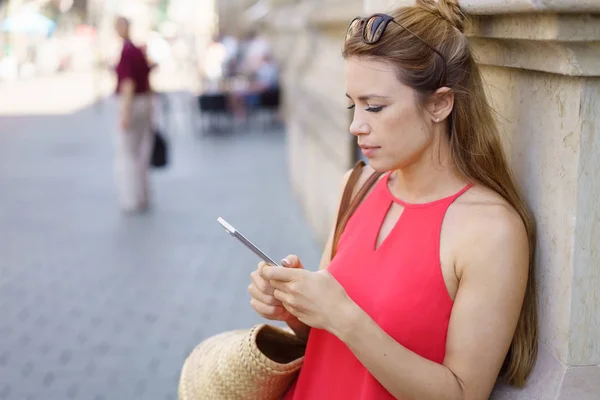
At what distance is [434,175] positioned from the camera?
6.35 feet

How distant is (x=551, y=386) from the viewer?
1.78 m

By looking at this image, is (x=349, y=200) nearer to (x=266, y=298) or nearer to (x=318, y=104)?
(x=266, y=298)

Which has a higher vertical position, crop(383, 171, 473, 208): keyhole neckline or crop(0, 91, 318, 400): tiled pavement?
crop(383, 171, 473, 208): keyhole neckline

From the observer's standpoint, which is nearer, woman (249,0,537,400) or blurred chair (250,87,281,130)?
woman (249,0,537,400)

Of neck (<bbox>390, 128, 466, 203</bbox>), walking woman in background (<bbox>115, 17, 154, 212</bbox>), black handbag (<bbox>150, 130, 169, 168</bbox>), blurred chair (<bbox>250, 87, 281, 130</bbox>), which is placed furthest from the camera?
blurred chair (<bbox>250, 87, 281, 130</bbox>)

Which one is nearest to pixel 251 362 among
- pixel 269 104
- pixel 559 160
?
pixel 559 160

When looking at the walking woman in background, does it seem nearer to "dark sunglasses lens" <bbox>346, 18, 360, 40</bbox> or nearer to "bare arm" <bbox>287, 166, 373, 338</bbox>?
"bare arm" <bbox>287, 166, 373, 338</bbox>

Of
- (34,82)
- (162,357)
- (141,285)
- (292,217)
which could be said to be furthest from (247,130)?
(34,82)

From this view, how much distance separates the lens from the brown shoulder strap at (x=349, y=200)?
7.15 ft

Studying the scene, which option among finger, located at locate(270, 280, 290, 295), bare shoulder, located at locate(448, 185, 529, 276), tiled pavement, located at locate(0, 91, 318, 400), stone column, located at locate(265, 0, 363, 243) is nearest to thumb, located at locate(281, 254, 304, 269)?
finger, located at locate(270, 280, 290, 295)

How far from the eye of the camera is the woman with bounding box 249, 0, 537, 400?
1724mm

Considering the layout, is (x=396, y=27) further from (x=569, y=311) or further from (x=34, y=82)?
(x=34, y=82)

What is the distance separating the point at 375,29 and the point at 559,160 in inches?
18.2

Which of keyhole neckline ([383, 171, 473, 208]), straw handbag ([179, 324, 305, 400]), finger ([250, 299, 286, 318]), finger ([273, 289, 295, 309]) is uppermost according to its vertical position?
keyhole neckline ([383, 171, 473, 208])
